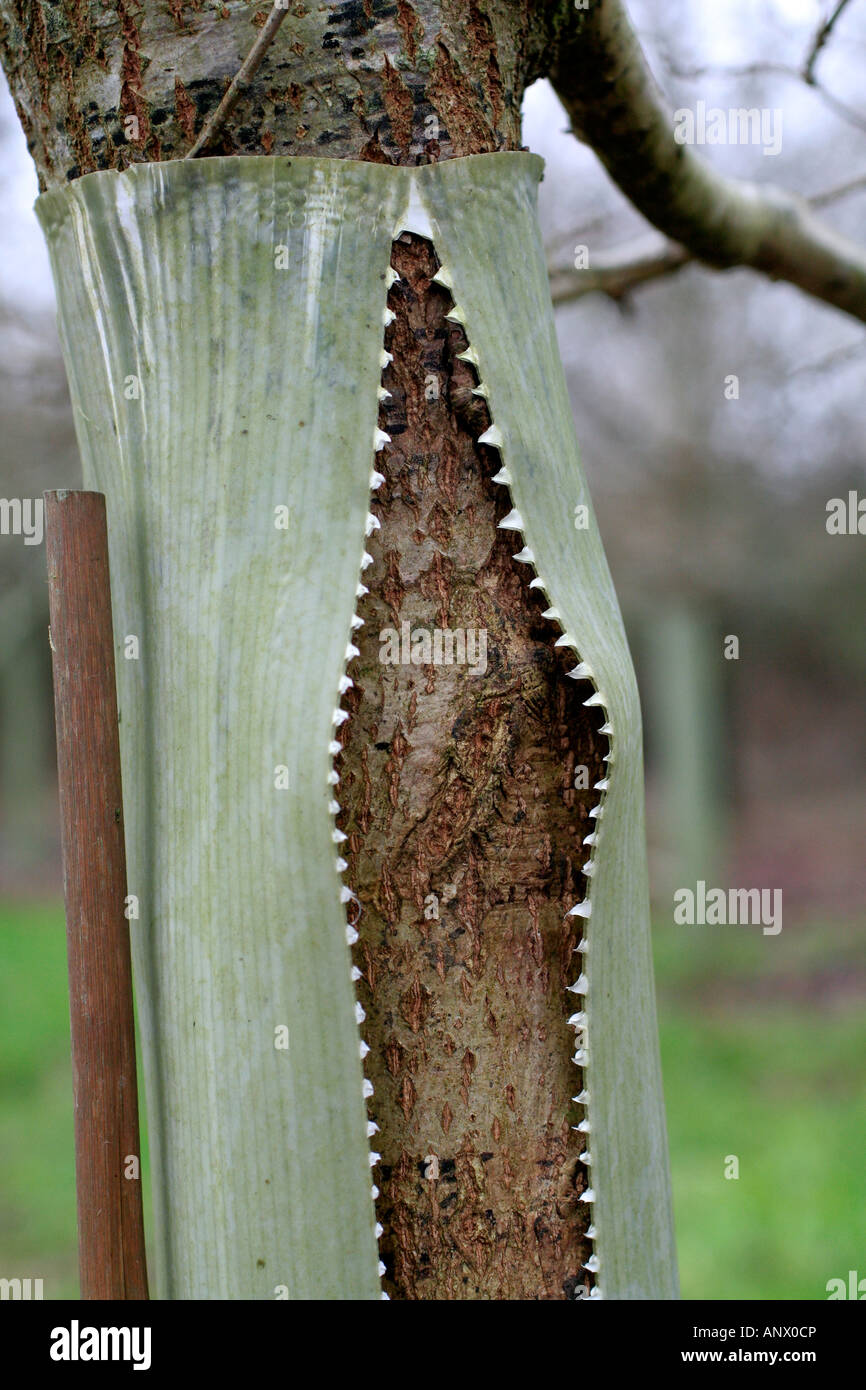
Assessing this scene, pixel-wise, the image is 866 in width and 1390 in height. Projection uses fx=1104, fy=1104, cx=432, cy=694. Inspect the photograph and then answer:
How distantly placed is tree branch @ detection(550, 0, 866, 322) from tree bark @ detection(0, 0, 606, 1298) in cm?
38

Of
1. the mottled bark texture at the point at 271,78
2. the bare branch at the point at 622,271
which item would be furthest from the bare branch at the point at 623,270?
the mottled bark texture at the point at 271,78

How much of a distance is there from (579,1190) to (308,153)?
0.90 m

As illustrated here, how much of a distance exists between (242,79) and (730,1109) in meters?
4.12

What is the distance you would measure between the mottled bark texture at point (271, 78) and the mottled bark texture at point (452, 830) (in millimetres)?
119

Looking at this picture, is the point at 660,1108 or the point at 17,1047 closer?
the point at 660,1108

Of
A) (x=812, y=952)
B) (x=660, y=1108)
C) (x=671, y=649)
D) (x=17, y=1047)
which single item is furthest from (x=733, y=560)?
(x=660, y=1108)

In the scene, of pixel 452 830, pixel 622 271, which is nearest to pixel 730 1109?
pixel 622 271

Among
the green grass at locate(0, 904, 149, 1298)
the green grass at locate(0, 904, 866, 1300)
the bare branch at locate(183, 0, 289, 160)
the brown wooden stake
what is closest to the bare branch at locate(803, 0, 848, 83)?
the bare branch at locate(183, 0, 289, 160)

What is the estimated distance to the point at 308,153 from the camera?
0.90 m

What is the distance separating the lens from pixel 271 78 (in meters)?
0.89

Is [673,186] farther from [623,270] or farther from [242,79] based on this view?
[242,79]

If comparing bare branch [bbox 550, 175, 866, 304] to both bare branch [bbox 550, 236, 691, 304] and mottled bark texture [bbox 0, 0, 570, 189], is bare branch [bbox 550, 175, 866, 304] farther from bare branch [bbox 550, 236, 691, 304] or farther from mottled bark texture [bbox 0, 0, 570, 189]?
mottled bark texture [bbox 0, 0, 570, 189]

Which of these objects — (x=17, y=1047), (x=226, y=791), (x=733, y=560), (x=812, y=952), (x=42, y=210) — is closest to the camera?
(x=226, y=791)

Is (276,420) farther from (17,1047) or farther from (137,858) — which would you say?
(17,1047)
